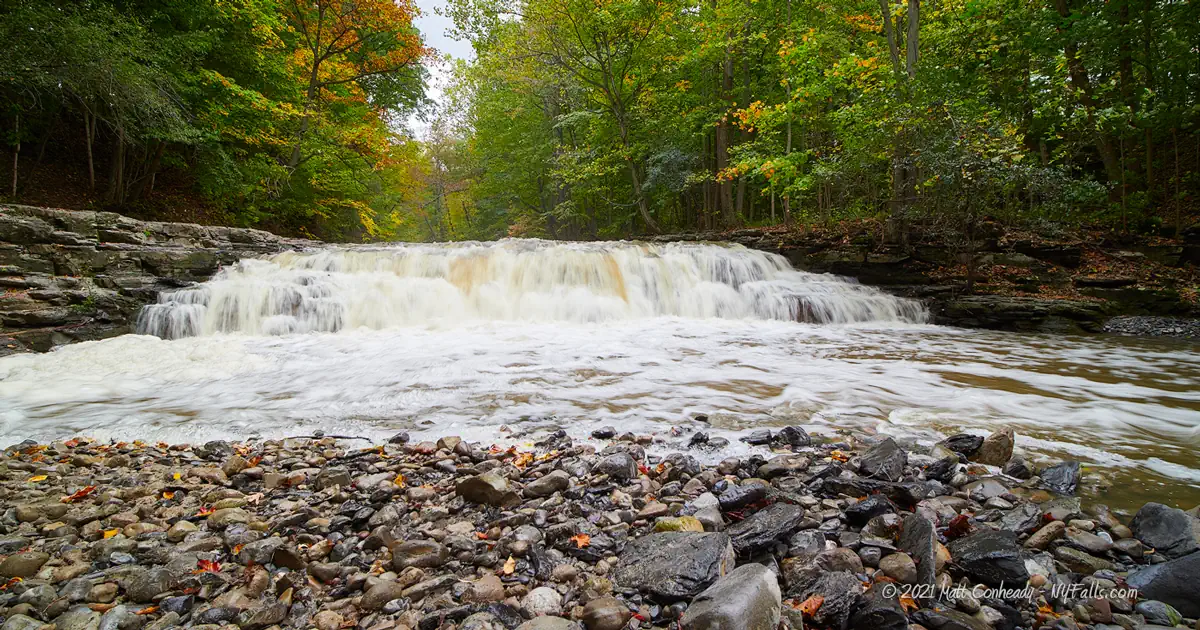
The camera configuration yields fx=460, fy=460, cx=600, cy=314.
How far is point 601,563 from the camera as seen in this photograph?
5.38 feet

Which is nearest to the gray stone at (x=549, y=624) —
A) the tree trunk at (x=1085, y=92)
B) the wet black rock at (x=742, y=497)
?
the wet black rock at (x=742, y=497)

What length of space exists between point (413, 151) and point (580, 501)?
18.9 metres

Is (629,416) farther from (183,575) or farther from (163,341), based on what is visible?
(163,341)

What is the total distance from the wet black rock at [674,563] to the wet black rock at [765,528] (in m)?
0.08

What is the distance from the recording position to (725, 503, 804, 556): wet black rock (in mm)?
1664

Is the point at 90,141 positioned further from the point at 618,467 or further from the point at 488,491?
the point at 618,467

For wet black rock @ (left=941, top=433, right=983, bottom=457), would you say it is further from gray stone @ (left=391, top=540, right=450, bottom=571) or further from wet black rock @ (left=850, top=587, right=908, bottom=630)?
gray stone @ (left=391, top=540, right=450, bottom=571)

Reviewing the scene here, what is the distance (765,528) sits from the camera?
172cm

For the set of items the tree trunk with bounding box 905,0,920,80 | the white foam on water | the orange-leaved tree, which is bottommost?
the white foam on water

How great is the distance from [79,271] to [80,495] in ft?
23.9

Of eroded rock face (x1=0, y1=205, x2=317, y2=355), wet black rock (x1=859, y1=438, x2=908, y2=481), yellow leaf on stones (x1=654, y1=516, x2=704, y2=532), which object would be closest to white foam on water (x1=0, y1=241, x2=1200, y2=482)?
eroded rock face (x1=0, y1=205, x2=317, y2=355)

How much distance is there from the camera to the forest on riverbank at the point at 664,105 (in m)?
8.06

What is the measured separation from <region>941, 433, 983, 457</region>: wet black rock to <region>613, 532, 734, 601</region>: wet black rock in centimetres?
181

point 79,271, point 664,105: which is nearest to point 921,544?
point 79,271
